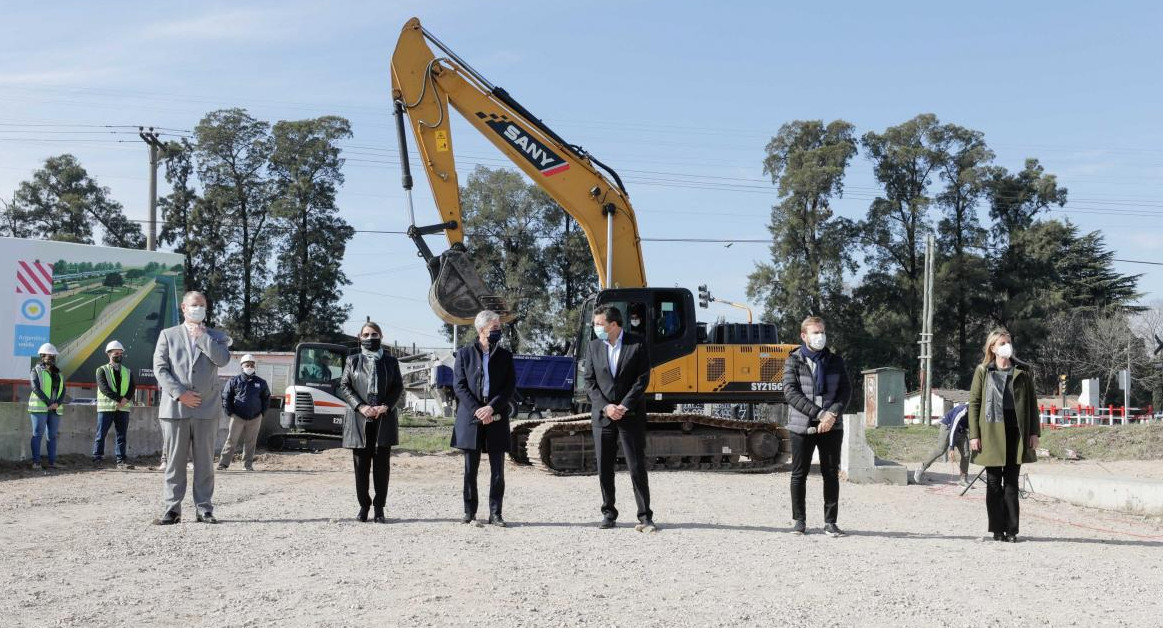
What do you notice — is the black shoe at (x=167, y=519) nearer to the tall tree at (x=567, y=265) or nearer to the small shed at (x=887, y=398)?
the small shed at (x=887, y=398)

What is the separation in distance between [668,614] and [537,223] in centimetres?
4846

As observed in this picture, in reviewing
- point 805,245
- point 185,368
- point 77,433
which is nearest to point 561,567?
point 185,368

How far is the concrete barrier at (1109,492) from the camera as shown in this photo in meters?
11.6

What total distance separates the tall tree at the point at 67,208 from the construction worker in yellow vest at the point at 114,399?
133 feet

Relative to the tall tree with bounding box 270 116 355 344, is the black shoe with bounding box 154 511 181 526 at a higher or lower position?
lower

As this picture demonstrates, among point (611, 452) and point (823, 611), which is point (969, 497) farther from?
point (823, 611)

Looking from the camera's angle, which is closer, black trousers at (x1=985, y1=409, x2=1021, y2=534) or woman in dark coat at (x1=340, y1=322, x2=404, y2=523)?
black trousers at (x1=985, y1=409, x2=1021, y2=534)

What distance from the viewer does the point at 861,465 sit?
14.9 m

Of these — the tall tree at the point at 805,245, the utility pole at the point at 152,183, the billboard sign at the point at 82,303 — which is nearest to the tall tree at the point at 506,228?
the tall tree at the point at 805,245

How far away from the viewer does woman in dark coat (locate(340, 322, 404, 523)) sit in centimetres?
927

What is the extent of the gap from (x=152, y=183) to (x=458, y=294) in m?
24.3

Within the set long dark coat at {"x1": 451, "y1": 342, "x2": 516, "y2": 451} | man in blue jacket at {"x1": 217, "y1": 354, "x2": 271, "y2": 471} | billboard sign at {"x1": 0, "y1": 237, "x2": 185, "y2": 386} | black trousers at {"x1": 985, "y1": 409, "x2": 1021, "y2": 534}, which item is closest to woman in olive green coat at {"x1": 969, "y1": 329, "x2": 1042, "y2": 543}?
black trousers at {"x1": 985, "y1": 409, "x2": 1021, "y2": 534}

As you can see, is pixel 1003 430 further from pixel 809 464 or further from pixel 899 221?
pixel 899 221

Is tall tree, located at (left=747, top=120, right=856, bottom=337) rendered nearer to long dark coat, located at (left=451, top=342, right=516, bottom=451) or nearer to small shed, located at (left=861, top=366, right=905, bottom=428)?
small shed, located at (left=861, top=366, right=905, bottom=428)
